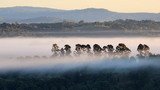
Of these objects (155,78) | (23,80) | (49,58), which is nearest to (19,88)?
(23,80)

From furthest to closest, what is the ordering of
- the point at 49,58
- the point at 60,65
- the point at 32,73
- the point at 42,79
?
the point at 49,58, the point at 60,65, the point at 32,73, the point at 42,79

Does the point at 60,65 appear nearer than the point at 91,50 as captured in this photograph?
Yes

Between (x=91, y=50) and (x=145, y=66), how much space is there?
2076 inches

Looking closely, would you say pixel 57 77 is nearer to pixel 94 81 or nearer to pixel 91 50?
pixel 94 81

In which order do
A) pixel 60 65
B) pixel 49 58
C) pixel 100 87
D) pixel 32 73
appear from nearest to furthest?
pixel 100 87
pixel 32 73
pixel 60 65
pixel 49 58

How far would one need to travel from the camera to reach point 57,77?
135 meters

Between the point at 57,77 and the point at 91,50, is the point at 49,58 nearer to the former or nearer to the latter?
the point at 91,50

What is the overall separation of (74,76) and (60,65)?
2953 cm

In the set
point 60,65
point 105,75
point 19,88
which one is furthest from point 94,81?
point 60,65

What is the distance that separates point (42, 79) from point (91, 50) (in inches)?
2384

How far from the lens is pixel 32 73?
147625 millimetres

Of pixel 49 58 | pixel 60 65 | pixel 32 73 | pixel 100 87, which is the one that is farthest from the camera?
pixel 49 58

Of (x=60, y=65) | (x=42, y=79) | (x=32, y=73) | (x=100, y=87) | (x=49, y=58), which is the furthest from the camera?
(x=49, y=58)

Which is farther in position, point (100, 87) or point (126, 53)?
point (126, 53)
